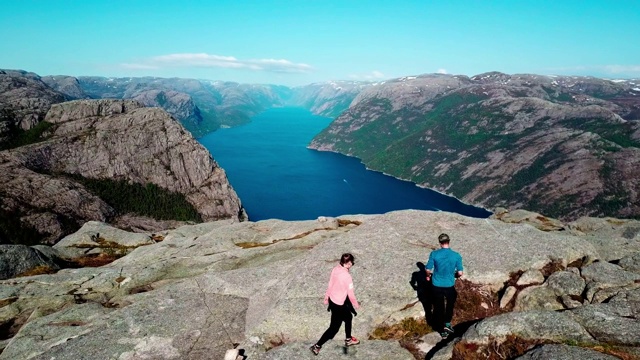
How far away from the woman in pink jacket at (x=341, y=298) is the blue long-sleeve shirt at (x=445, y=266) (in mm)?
4523

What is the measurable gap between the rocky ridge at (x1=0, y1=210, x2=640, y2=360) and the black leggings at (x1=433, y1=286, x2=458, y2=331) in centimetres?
99

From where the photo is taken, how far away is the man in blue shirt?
18766 millimetres

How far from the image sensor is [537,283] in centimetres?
2369

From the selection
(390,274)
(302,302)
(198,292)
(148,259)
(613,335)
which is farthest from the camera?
(148,259)

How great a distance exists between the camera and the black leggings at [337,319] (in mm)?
18500

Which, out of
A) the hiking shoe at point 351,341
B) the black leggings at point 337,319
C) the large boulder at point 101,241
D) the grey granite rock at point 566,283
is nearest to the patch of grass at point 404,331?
the hiking shoe at point 351,341

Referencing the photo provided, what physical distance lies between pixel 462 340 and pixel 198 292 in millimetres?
19380

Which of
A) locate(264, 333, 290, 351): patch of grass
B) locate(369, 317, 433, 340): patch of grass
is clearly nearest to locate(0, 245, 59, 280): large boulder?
locate(264, 333, 290, 351): patch of grass

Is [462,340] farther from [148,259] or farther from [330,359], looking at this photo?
[148,259]

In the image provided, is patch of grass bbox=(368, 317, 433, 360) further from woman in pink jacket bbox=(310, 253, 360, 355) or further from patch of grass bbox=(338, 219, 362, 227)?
patch of grass bbox=(338, 219, 362, 227)

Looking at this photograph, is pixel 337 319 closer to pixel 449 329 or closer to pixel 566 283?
pixel 449 329

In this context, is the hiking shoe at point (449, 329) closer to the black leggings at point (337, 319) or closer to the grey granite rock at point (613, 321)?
the black leggings at point (337, 319)

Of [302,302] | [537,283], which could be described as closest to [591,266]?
[537,283]

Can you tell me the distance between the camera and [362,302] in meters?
23.1
